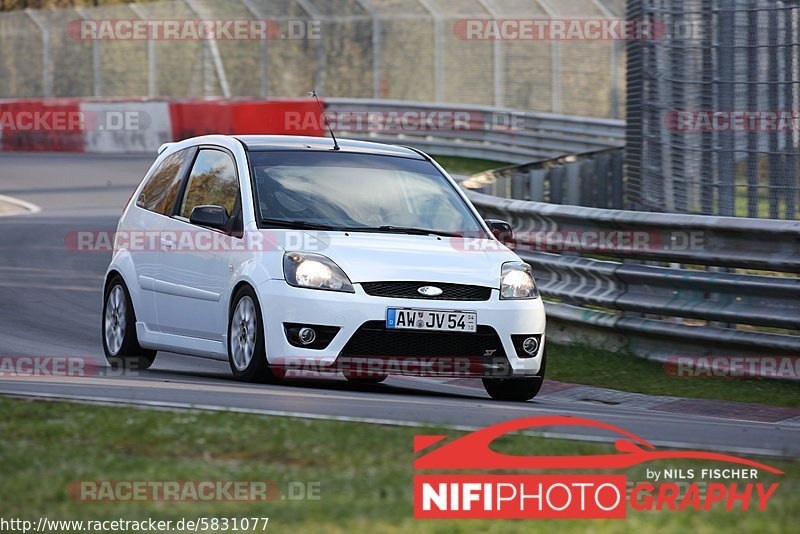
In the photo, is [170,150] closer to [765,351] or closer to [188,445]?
[765,351]

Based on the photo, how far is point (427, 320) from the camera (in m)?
8.93

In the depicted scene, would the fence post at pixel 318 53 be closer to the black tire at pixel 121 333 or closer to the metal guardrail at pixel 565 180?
the metal guardrail at pixel 565 180

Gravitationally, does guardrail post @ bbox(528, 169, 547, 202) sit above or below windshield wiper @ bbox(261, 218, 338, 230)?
above

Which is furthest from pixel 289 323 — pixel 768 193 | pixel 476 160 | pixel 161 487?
pixel 476 160

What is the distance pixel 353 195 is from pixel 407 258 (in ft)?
2.98

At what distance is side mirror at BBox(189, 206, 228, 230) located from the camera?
9.52 m

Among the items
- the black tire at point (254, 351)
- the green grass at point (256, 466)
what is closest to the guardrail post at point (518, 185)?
the black tire at point (254, 351)

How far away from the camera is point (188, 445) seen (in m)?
6.43

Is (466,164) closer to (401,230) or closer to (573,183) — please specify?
(573,183)

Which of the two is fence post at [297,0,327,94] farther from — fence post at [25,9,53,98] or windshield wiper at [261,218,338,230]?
windshield wiper at [261,218,338,230]

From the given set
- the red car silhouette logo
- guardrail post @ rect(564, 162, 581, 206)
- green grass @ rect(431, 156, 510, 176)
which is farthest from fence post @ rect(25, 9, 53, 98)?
the red car silhouette logo

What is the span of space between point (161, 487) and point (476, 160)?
24399 mm

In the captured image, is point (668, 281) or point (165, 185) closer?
point (165, 185)

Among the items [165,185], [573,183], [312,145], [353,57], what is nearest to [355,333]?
[312,145]
